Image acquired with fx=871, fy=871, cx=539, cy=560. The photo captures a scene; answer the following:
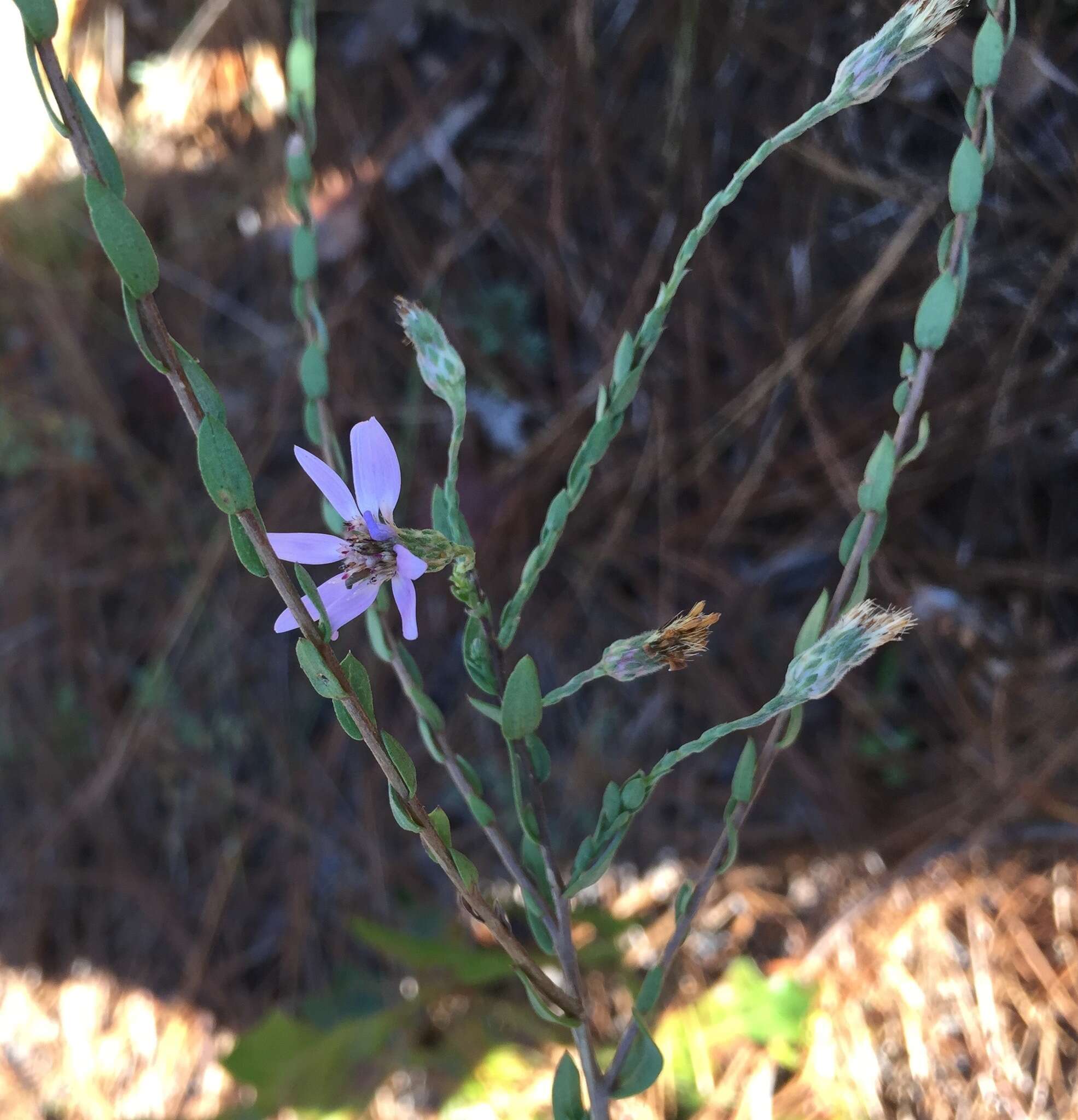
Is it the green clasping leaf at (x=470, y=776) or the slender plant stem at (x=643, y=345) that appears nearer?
the slender plant stem at (x=643, y=345)

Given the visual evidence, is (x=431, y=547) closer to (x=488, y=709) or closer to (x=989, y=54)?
(x=488, y=709)

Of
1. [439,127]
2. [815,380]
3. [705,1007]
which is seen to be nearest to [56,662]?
[439,127]

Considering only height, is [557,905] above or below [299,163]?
below

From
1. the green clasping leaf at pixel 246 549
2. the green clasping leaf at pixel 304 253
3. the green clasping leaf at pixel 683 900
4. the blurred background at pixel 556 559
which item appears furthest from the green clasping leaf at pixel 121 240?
the blurred background at pixel 556 559

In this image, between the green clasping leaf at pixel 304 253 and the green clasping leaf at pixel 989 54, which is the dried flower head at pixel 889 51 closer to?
the green clasping leaf at pixel 989 54

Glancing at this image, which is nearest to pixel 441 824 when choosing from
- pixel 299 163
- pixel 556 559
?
pixel 299 163

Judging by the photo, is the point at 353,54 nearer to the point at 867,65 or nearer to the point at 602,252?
the point at 602,252
